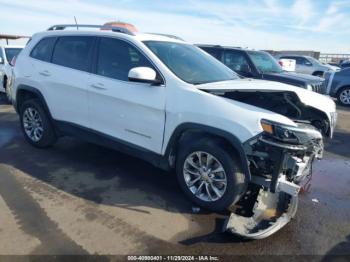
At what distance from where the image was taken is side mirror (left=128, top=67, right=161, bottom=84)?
362 cm

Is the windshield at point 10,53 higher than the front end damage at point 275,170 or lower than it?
higher

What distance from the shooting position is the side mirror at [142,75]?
362 cm

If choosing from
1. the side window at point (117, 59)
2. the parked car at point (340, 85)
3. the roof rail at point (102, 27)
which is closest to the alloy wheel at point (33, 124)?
→ the roof rail at point (102, 27)

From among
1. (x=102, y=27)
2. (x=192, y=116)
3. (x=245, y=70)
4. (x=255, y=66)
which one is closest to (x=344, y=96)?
(x=255, y=66)

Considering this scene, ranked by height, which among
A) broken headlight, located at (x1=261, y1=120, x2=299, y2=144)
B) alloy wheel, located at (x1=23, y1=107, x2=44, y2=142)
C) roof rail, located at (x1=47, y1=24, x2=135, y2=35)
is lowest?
alloy wheel, located at (x1=23, y1=107, x2=44, y2=142)

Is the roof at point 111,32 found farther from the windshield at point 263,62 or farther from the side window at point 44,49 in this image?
the windshield at point 263,62

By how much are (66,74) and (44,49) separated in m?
0.83

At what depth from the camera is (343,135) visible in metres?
7.37

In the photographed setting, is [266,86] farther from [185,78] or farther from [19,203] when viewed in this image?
[19,203]

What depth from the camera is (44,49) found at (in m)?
5.24

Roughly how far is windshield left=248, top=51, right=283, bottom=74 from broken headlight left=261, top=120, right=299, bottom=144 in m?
5.89

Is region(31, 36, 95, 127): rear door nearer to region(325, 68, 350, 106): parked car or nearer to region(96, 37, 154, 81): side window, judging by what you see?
region(96, 37, 154, 81): side window

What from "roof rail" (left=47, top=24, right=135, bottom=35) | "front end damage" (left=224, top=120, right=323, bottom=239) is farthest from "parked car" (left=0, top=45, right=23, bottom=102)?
"front end damage" (left=224, top=120, right=323, bottom=239)

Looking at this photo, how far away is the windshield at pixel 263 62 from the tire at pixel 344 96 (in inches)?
152
